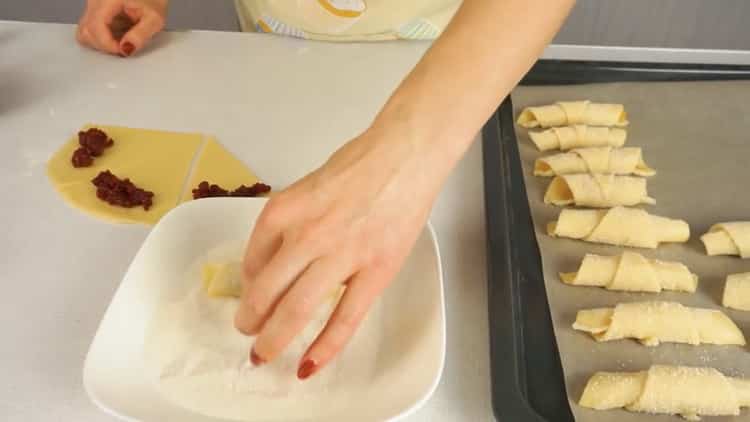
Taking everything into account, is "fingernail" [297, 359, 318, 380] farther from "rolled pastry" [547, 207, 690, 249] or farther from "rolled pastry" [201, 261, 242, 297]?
"rolled pastry" [547, 207, 690, 249]

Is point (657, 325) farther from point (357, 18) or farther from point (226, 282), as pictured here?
point (357, 18)

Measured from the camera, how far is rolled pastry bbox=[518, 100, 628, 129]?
104 centimetres

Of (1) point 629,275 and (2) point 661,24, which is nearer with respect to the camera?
(1) point 629,275

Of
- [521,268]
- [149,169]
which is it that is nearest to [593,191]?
[521,268]

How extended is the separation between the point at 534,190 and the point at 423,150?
0.43 m

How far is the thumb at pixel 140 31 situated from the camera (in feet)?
3.65

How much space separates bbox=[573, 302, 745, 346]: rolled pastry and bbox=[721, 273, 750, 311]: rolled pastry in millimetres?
42

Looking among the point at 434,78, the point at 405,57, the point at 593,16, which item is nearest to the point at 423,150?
the point at 434,78

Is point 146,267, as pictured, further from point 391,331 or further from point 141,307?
point 391,331

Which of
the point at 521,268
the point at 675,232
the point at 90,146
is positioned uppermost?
the point at 675,232

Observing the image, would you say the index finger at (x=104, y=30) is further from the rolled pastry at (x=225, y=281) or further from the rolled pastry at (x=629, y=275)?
the rolled pastry at (x=629, y=275)

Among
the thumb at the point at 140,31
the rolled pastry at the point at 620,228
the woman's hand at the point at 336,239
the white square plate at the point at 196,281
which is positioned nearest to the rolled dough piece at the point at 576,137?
the rolled pastry at the point at 620,228

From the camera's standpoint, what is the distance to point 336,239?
52cm

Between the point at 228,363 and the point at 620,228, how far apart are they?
1.65 feet
